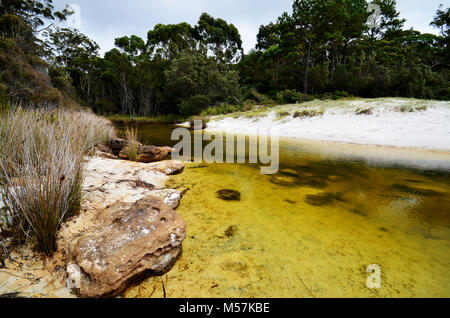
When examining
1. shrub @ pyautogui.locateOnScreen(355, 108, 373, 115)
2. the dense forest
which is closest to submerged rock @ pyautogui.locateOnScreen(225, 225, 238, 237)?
shrub @ pyautogui.locateOnScreen(355, 108, 373, 115)

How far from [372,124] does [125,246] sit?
1043 cm

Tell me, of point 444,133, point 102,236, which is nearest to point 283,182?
point 102,236

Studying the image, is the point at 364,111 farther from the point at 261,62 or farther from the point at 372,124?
the point at 261,62

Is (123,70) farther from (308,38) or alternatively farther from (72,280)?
(72,280)

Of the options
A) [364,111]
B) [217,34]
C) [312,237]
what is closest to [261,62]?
[217,34]

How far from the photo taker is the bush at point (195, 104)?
75.6 ft

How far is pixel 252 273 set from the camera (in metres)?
1.47

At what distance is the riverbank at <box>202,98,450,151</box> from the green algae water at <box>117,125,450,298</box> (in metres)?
3.47

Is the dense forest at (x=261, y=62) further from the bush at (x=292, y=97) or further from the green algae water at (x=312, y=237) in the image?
the green algae water at (x=312, y=237)

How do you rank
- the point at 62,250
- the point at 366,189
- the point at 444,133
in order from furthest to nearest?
the point at 444,133, the point at 366,189, the point at 62,250

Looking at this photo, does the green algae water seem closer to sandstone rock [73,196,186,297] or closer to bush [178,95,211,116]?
sandstone rock [73,196,186,297]

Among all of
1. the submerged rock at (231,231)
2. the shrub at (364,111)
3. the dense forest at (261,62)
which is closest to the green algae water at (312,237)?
the submerged rock at (231,231)

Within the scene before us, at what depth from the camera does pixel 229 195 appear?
2.98m

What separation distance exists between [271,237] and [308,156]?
4.31 metres
